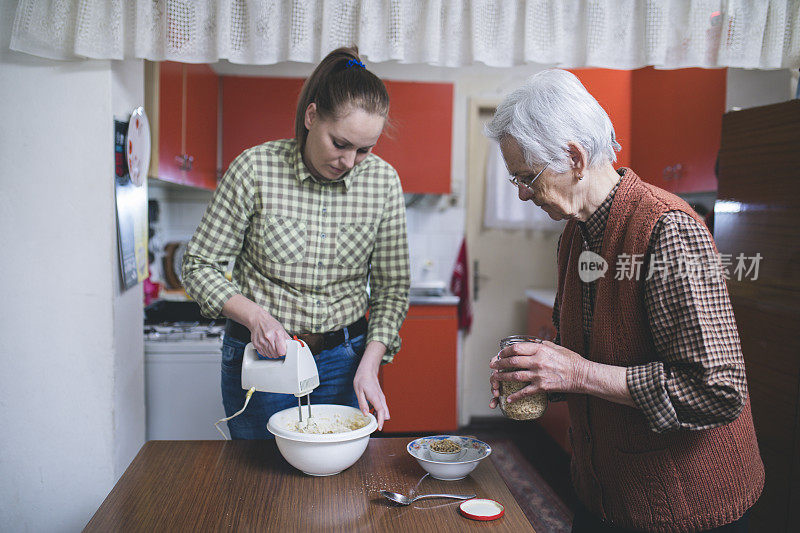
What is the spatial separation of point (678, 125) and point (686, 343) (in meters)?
2.32

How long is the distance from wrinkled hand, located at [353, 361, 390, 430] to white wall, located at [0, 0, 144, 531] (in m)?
0.86

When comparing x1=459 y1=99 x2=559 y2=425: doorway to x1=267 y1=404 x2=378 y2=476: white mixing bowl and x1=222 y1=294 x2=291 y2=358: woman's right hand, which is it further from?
x1=267 y1=404 x2=378 y2=476: white mixing bowl

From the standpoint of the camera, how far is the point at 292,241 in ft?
4.84

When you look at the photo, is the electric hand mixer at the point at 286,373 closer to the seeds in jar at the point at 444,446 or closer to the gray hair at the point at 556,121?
the seeds in jar at the point at 444,446

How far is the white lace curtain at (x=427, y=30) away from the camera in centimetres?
153

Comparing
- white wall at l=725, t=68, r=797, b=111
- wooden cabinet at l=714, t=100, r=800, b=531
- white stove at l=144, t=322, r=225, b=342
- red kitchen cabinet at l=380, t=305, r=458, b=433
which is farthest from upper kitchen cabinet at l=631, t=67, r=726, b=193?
white stove at l=144, t=322, r=225, b=342

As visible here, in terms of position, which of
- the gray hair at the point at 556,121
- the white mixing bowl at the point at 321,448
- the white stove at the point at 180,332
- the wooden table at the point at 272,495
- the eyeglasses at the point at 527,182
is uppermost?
the gray hair at the point at 556,121

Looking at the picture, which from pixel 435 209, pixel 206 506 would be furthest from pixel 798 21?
pixel 435 209

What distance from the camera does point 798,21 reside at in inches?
61.9

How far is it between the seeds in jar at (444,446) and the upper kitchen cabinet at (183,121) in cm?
163

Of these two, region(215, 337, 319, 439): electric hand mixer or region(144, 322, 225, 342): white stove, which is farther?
region(144, 322, 225, 342): white stove

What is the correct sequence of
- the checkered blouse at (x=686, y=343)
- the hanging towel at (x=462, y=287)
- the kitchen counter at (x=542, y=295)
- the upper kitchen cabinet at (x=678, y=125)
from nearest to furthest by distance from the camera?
the checkered blouse at (x=686, y=343) → the upper kitchen cabinet at (x=678, y=125) → the kitchen counter at (x=542, y=295) → the hanging towel at (x=462, y=287)

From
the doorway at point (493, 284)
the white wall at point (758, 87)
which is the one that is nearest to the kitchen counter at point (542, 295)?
the doorway at point (493, 284)

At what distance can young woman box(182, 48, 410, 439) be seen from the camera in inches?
55.8
